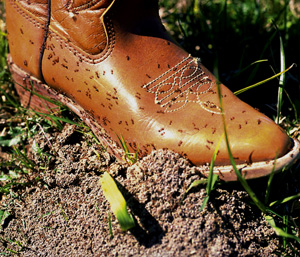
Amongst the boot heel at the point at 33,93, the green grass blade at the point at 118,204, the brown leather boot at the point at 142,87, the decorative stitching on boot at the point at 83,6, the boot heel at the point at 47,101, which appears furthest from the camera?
the boot heel at the point at 33,93

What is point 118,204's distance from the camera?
4.44 ft

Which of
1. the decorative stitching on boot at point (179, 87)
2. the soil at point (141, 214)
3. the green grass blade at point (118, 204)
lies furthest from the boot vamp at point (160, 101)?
the green grass blade at point (118, 204)

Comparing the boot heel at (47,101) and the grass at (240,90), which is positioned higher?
the boot heel at (47,101)

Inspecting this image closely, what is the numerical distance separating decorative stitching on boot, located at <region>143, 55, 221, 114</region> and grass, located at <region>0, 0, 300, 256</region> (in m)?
0.15

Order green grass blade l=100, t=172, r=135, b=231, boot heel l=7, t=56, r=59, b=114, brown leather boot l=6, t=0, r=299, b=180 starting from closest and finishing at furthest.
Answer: green grass blade l=100, t=172, r=135, b=231, brown leather boot l=6, t=0, r=299, b=180, boot heel l=7, t=56, r=59, b=114

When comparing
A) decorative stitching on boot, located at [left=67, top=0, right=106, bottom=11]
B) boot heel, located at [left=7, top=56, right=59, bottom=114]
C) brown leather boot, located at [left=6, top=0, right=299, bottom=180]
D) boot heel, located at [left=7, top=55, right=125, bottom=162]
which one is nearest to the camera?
brown leather boot, located at [left=6, top=0, right=299, bottom=180]

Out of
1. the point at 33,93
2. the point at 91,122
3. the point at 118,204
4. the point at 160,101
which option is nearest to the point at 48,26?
the point at 33,93

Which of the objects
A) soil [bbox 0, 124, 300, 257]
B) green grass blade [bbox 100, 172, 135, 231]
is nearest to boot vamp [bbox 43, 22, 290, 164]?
soil [bbox 0, 124, 300, 257]

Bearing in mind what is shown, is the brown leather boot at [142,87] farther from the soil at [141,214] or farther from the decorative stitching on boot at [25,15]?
the soil at [141,214]

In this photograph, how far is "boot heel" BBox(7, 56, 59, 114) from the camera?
2.04 metres

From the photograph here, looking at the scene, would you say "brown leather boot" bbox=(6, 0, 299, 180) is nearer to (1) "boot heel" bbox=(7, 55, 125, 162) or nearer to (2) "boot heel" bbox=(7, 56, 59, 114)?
(1) "boot heel" bbox=(7, 55, 125, 162)

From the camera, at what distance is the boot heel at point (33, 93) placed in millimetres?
2043

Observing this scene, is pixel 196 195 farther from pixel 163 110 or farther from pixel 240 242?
pixel 163 110

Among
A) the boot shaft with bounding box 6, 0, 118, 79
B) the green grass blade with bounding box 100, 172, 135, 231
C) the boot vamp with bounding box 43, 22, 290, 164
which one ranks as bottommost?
the green grass blade with bounding box 100, 172, 135, 231
